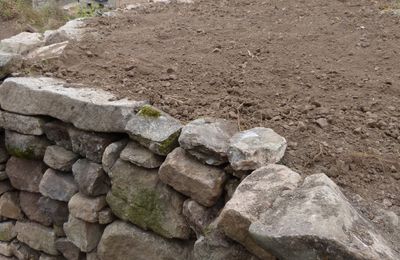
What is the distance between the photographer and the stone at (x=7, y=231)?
3531 millimetres

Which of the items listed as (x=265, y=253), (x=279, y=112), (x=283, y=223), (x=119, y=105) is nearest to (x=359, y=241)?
(x=283, y=223)

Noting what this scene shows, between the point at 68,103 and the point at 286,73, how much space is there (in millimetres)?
1471

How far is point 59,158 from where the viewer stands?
10.1 feet

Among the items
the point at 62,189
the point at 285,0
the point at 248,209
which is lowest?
the point at 62,189

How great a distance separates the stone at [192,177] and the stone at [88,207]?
59 centimetres

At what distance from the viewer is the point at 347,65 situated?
11.0ft

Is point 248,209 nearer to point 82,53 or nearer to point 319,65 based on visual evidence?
point 319,65

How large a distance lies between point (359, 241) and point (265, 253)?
445 millimetres

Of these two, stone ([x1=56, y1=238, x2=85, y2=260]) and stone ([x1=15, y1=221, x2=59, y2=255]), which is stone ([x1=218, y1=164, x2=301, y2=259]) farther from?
stone ([x1=15, y1=221, x2=59, y2=255])

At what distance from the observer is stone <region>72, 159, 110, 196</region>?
9.47ft

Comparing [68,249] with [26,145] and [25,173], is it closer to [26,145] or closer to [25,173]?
[25,173]

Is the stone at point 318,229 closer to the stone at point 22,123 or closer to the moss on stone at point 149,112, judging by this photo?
the moss on stone at point 149,112

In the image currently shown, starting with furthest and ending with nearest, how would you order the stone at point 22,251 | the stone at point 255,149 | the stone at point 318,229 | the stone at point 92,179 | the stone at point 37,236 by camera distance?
the stone at point 22,251 < the stone at point 37,236 < the stone at point 92,179 < the stone at point 255,149 < the stone at point 318,229

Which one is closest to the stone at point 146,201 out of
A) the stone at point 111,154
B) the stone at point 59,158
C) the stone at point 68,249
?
the stone at point 111,154
